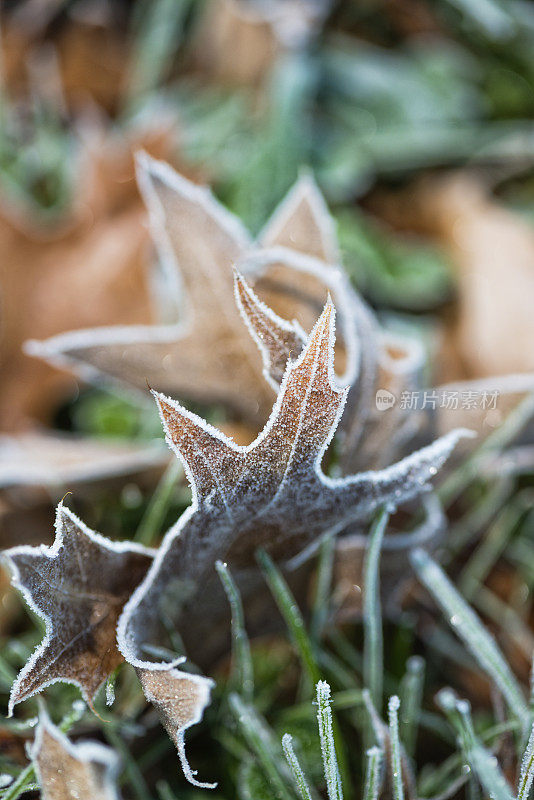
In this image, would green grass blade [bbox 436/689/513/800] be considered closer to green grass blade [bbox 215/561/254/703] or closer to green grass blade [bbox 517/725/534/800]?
green grass blade [bbox 517/725/534/800]

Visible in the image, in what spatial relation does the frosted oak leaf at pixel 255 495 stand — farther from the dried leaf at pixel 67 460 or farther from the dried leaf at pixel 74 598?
the dried leaf at pixel 67 460

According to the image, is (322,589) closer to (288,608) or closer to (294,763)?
(288,608)

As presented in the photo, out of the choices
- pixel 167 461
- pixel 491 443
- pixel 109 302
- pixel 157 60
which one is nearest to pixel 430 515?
pixel 491 443

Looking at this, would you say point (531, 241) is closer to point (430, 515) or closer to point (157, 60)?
point (430, 515)

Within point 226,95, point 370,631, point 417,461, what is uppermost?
point 226,95

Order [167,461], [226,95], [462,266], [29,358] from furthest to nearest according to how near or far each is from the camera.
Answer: [226,95], [462,266], [29,358], [167,461]

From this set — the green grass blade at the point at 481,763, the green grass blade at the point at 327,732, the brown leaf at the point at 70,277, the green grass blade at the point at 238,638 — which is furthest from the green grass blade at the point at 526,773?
the brown leaf at the point at 70,277

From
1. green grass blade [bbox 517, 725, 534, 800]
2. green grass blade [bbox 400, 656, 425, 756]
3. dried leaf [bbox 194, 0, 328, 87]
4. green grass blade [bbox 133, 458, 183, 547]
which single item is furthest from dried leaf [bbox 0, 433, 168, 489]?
dried leaf [bbox 194, 0, 328, 87]
